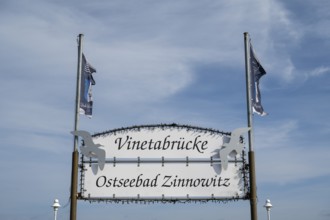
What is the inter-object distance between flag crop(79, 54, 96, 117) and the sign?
941 mm

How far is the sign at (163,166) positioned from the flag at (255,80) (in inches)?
52.3

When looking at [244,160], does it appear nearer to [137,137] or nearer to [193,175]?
[193,175]

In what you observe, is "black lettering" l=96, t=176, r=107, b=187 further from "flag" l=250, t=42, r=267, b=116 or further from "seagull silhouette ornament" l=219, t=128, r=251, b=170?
"flag" l=250, t=42, r=267, b=116

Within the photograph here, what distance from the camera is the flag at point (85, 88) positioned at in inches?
686

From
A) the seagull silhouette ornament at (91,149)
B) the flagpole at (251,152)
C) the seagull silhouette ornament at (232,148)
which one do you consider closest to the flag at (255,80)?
the flagpole at (251,152)

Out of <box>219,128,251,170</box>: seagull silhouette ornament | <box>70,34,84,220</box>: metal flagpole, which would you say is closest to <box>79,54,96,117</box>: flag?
<box>70,34,84,220</box>: metal flagpole

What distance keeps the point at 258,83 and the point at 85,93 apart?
6.19m

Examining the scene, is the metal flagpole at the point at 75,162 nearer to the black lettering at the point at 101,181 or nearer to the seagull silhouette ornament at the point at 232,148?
the black lettering at the point at 101,181

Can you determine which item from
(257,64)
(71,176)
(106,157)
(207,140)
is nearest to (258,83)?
(257,64)

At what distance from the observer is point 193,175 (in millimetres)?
16938

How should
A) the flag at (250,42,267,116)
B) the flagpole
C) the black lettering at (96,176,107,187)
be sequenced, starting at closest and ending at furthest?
the flagpole, the black lettering at (96,176,107,187), the flag at (250,42,267,116)

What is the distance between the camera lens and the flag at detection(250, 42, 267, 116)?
17188 mm

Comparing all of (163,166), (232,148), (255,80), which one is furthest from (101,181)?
(255,80)

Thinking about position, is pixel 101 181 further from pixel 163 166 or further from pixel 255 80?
pixel 255 80
